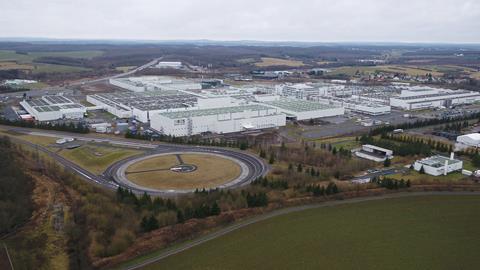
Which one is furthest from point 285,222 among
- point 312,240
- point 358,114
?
point 358,114

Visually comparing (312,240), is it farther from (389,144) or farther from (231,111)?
(231,111)

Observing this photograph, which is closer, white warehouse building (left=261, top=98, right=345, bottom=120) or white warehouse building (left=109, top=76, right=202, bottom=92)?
white warehouse building (left=261, top=98, right=345, bottom=120)

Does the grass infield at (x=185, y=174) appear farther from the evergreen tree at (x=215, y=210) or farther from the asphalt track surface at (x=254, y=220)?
the asphalt track surface at (x=254, y=220)

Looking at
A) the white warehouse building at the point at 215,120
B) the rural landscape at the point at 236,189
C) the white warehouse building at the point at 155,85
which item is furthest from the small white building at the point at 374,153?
the white warehouse building at the point at 155,85

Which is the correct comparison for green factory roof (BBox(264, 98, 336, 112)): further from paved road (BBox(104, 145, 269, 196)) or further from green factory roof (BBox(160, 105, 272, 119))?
paved road (BBox(104, 145, 269, 196))

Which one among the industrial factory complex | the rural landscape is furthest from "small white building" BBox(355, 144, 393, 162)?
the industrial factory complex

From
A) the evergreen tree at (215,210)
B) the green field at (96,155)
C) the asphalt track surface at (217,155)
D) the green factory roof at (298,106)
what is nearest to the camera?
the evergreen tree at (215,210)

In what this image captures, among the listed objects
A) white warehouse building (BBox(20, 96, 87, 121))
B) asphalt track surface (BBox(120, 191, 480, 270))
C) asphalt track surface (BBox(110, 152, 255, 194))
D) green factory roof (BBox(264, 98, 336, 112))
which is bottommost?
asphalt track surface (BBox(120, 191, 480, 270))
